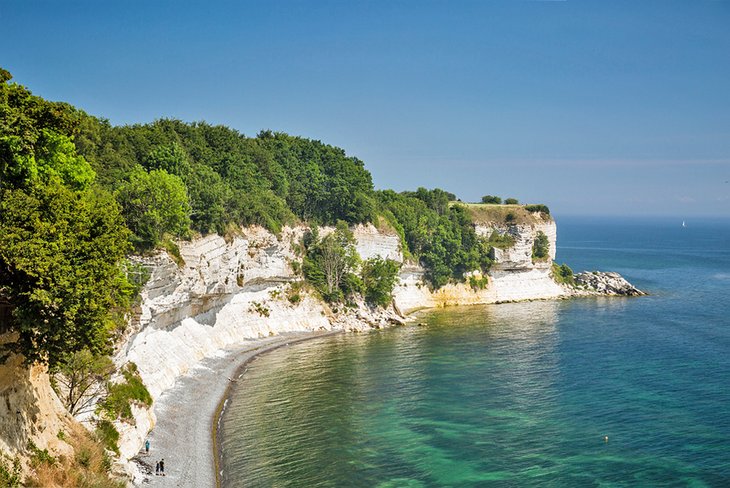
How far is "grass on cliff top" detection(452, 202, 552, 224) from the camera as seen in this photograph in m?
124

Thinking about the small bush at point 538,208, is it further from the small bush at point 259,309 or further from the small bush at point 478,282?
the small bush at point 259,309

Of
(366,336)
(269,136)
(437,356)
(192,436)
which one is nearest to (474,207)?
(269,136)

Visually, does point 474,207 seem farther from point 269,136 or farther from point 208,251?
point 208,251

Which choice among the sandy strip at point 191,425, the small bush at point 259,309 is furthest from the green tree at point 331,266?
the sandy strip at point 191,425

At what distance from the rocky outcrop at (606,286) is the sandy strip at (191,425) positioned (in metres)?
79.5

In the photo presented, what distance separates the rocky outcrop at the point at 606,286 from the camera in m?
119

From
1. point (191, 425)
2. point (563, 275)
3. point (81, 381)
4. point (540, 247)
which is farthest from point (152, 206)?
point (563, 275)

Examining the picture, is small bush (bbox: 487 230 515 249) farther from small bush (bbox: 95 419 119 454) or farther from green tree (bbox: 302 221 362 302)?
small bush (bbox: 95 419 119 454)

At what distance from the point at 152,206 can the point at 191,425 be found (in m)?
21.3

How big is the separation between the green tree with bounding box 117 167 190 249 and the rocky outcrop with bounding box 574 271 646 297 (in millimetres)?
86448

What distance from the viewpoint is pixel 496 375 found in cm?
6159

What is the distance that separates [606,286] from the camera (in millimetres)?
121000

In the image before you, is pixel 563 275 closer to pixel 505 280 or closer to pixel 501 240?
pixel 501 240

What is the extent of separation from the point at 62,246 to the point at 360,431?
1023 inches
